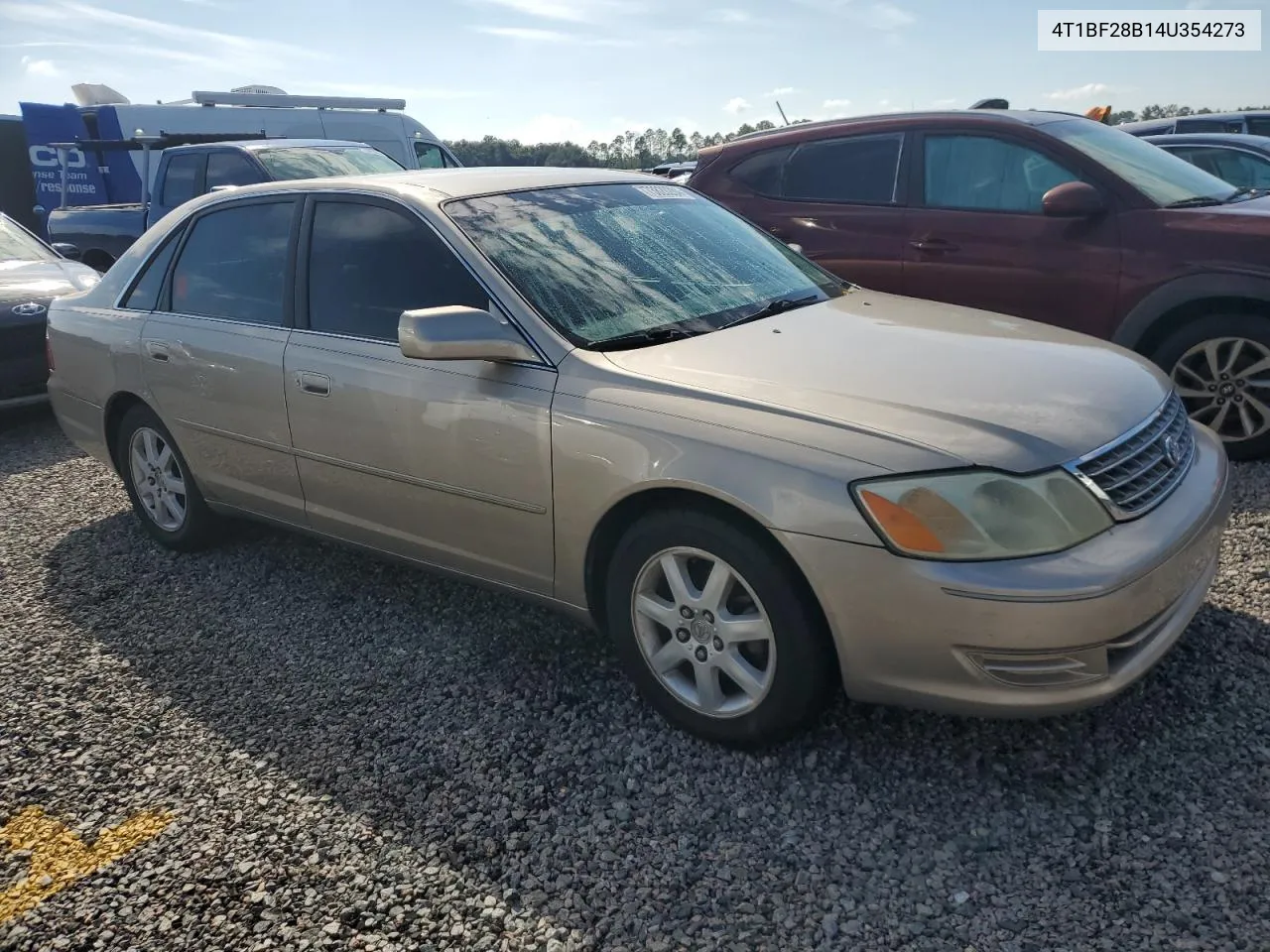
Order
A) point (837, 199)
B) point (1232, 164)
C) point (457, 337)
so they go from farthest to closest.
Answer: point (1232, 164) → point (837, 199) → point (457, 337)

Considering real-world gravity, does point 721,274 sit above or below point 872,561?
above

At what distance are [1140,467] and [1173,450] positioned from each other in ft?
0.88

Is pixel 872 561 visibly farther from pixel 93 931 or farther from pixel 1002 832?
pixel 93 931

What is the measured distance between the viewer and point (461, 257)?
10.6ft

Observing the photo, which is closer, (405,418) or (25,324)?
(405,418)

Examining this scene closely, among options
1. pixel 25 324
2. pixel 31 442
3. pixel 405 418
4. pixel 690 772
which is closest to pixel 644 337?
pixel 405 418

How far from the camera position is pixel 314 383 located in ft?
11.7

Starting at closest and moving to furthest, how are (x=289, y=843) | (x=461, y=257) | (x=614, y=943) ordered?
1. (x=614, y=943)
2. (x=289, y=843)
3. (x=461, y=257)

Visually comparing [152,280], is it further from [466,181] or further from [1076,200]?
[1076,200]

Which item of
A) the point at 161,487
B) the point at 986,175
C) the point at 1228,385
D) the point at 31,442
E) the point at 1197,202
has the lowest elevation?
the point at 31,442

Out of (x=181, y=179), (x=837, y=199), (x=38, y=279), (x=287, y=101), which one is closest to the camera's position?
(x=837, y=199)

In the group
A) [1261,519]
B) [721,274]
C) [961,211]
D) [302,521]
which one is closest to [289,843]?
[302,521]

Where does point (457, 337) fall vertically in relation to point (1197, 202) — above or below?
below

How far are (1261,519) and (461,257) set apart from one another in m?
3.31
